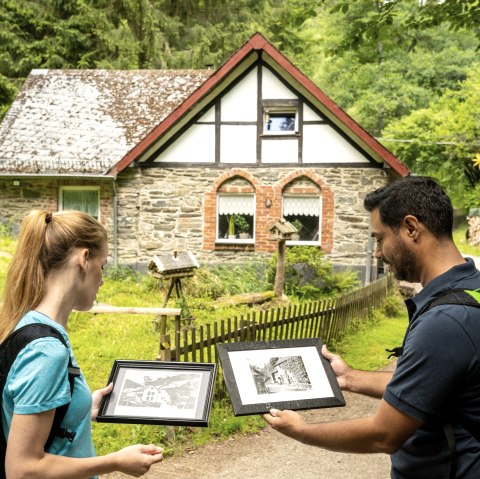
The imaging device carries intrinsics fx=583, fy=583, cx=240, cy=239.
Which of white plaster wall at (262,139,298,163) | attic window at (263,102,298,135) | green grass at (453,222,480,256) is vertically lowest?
green grass at (453,222,480,256)

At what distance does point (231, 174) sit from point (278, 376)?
12.1 m

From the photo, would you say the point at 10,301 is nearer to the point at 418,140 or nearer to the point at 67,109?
the point at 67,109

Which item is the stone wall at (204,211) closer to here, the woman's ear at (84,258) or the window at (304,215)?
the window at (304,215)

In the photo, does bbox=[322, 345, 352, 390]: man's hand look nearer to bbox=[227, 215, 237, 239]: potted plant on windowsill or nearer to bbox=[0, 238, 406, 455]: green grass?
bbox=[0, 238, 406, 455]: green grass

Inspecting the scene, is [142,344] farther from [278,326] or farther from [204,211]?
[204,211]

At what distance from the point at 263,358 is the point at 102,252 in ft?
3.69

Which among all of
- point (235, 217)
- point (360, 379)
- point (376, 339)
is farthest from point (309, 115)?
point (360, 379)

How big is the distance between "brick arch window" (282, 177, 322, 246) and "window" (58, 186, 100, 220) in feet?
16.8

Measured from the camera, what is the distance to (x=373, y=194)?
8.27 ft

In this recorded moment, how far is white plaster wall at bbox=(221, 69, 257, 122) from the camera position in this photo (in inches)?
572

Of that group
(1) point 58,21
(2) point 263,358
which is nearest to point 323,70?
(1) point 58,21

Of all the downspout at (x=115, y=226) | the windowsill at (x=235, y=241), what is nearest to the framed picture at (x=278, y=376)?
the windowsill at (x=235, y=241)

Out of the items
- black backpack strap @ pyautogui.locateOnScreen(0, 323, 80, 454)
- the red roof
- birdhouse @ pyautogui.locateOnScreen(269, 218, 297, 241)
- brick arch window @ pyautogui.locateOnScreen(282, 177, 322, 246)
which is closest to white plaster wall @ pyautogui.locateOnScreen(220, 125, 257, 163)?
the red roof

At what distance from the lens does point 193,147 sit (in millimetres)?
14789
